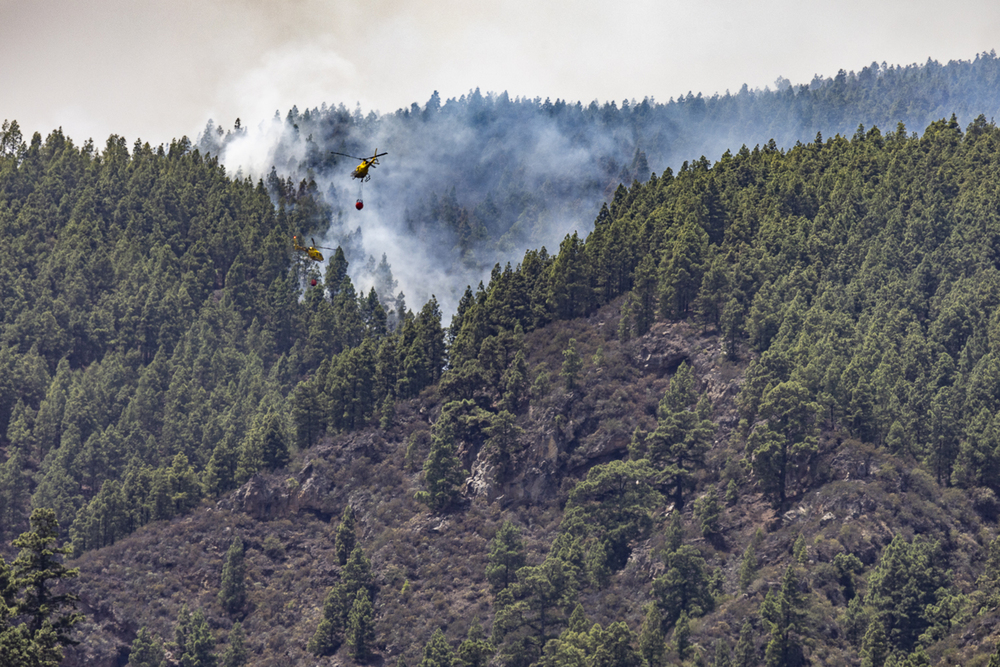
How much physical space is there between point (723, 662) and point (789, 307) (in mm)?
48861

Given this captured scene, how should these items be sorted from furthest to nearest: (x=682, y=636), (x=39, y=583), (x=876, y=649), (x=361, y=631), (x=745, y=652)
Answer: (x=361, y=631) → (x=682, y=636) → (x=745, y=652) → (x=876, y=649) → (x=39, y=583)

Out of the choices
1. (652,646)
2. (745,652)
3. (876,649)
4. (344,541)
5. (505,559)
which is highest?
(344,541)

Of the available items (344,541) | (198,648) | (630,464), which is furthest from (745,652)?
(198,648)

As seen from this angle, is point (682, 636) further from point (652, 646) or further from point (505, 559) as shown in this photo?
point (505, 559)

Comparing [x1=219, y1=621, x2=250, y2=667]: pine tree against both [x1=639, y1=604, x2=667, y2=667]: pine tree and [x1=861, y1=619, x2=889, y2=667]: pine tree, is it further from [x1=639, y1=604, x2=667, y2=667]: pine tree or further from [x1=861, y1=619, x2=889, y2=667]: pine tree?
[x1=861, y1=619, x2=889, y2=667]: pine tree

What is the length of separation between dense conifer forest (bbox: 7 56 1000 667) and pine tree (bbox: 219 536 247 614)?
30cm

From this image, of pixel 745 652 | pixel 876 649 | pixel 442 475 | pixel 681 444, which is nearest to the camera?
pixel 876 649

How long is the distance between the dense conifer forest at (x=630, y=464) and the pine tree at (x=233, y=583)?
301 mm

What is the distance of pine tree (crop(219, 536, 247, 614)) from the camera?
15725 cm

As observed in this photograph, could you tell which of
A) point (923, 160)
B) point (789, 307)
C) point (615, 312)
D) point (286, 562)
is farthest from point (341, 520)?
point (923, 160)

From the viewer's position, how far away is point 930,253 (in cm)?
16100

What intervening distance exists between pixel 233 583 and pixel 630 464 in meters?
45.3

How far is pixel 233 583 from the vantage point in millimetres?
158250

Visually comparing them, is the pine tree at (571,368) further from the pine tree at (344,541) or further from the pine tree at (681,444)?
the pine tree at (344,541)
